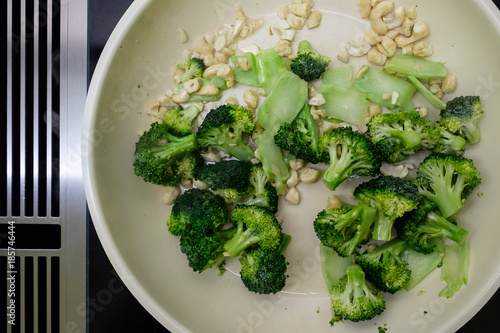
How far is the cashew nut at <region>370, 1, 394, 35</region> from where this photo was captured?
166 cm

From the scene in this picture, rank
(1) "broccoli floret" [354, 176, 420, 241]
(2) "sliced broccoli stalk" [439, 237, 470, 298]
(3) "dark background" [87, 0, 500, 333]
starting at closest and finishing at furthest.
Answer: (1) "broccoli floret" [354, 176, 420, 241], (2) "sliced broccoli stalk" [439, 237, 470, 298], (3) "dark background" [87, 0, 500, 333]

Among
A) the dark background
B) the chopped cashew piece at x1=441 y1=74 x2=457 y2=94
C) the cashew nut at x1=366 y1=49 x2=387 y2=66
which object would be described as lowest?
the dark background

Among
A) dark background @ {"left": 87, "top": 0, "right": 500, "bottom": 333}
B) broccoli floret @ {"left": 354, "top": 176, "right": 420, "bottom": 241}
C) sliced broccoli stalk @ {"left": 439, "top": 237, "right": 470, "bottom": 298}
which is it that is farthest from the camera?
dark background @ {"left": 87, "top": 0, "right": 500, "bottom": 333}

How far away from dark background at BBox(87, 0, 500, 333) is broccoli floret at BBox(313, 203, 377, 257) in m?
0.67

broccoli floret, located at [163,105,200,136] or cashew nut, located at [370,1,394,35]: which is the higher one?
cashew nut, located at [370,1,394,35]

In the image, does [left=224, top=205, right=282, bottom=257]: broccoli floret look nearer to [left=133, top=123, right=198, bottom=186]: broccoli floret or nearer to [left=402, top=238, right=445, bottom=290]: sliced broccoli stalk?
[left=133, top=123, right=198, bottom=186]: broccoli floret

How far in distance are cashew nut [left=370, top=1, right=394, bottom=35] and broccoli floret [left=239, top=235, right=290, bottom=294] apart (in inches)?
35.2

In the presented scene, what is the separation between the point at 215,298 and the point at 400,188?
2.64 feet

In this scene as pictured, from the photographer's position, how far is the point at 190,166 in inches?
66.2

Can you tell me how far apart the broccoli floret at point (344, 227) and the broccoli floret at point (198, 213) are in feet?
1.15

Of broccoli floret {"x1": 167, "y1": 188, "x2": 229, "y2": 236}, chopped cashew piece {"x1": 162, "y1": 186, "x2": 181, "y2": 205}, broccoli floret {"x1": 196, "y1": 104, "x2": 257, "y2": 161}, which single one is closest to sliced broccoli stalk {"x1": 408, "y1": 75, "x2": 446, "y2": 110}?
broccoli floret {"x1": 196, "y1": 104, "x2": 257, "y2": 161}

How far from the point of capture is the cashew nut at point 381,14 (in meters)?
1.66

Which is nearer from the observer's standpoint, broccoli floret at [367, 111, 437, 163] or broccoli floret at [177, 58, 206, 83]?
broccoli floret at [367, 111, 437, 163]

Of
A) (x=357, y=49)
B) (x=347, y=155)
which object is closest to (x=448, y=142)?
(x=347, y=155)
